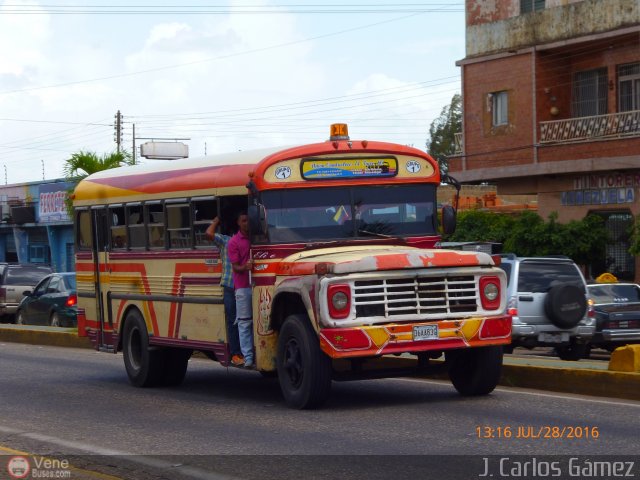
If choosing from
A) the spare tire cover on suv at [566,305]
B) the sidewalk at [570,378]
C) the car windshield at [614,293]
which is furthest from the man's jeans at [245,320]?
the car windshield at [614,293]

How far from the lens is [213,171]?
563 inches

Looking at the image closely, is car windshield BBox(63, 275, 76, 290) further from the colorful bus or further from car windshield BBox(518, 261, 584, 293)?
the colorful bus

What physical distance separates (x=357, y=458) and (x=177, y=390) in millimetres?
6726

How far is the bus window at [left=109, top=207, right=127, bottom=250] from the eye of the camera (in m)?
16.5

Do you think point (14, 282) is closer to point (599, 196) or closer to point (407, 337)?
point (599, 196)

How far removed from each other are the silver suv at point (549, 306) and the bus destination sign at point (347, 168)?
6585 mm

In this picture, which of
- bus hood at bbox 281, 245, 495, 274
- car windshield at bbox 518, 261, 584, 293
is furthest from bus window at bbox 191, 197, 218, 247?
car windshield at bbox 518, 261, 584, 293

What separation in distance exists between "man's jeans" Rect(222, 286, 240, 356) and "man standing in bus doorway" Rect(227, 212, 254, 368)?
0.32 m

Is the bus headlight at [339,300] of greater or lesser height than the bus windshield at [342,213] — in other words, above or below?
below

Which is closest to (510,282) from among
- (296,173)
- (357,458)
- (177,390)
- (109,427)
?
(177,390)

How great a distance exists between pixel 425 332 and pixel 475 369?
4.32 ft

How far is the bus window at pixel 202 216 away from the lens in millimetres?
14266

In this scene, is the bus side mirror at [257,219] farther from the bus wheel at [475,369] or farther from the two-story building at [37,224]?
the two-story building at [37,224]

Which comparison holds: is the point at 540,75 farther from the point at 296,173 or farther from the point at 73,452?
the point at 73,452
